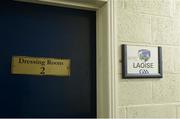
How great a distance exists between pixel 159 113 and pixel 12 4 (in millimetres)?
1283

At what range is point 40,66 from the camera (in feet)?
5.05

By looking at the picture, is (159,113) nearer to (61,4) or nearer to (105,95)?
(105,95)

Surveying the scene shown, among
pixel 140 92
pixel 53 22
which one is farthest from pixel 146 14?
pixel 53 22

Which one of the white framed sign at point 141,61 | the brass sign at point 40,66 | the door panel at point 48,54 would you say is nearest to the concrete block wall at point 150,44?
the white framed sign at point 141,61

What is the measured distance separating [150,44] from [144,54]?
10 centimetres

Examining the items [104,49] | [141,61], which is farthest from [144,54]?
[104,49]

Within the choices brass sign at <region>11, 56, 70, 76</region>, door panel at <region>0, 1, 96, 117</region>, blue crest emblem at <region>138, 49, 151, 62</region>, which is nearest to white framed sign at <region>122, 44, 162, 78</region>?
blue crest emblem at <region>138, 49, 151, 62</region>

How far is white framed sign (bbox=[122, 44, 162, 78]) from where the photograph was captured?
1.59m

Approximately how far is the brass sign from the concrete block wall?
0.38m

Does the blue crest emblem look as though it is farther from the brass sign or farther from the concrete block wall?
the brass sign

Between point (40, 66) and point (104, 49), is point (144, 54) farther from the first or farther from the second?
point (40, 66)

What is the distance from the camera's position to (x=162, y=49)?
1.74 meters

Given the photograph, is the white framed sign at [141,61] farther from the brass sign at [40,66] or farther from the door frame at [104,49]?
the brass sign at [40,66]

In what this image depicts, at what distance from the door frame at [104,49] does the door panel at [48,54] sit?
45mm
